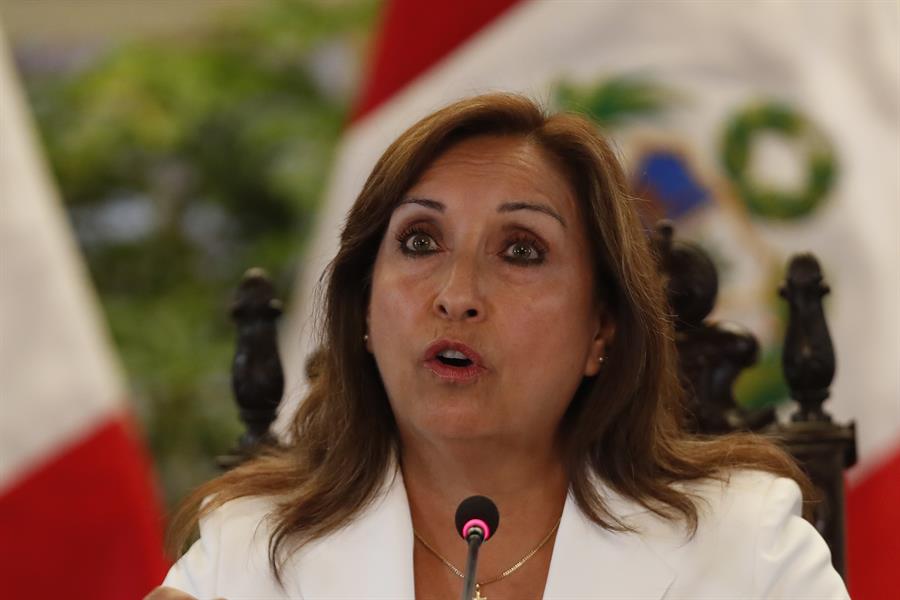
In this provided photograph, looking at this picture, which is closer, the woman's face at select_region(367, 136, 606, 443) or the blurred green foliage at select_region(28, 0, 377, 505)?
the woman's face at select_region(367, 136, 606, 443)

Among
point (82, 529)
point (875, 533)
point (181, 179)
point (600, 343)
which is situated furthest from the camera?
point (181, 179)

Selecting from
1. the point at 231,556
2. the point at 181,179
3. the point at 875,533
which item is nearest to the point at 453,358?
the point at 231,556

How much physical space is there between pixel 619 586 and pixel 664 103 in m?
1.90

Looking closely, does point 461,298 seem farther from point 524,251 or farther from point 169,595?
point 169,595

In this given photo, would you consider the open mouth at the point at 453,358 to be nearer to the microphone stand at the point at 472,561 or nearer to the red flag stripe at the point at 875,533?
the microphone stand at the point at 472,561

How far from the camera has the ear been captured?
2352mm

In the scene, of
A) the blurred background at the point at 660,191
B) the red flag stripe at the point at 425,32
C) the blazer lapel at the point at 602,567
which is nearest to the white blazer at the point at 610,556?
the blazer lapel at the point at 602,567

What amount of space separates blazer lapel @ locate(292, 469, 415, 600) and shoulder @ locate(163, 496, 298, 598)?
0.20ft

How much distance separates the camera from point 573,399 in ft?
8.02

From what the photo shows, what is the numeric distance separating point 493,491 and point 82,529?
1.65 metres

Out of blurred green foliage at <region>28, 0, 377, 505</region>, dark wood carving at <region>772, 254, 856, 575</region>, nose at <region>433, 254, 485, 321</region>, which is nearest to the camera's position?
nose at <region>433, 254, 485, 321</region>

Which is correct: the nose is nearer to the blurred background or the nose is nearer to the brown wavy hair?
the brown wavy hair

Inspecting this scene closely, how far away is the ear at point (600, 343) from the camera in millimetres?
2352

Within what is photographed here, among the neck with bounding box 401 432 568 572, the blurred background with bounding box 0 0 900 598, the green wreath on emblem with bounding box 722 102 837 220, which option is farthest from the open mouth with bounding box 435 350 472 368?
the green wreath on emblem with bounding box 722 102 837 220
